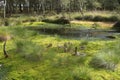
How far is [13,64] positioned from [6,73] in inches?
60.7

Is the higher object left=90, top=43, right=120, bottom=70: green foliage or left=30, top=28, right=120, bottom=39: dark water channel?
left=90, top=43, right=120, bottom=70: green foliage

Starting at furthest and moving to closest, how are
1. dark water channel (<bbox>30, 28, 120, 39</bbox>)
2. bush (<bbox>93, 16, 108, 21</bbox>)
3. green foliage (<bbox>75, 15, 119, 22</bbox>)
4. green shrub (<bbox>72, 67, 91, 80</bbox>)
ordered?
bush (<bbox>93, 16, 108, 21</bbox>) < green foliage (<bbox>75, 15, 119, 22</bbox>) < dark water channel (<bbox>30, 28, 120, 39</bbox>) < green shrub (<bbox>72, 67, 91, 80</bbox>)

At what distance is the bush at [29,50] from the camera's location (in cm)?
1659

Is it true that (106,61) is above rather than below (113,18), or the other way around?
above

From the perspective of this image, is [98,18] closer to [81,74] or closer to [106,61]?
[106,61]

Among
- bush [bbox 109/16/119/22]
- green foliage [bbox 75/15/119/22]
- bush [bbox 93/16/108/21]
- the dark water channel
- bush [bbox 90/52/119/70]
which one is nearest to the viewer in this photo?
bush [bbox 90/52/119/70]

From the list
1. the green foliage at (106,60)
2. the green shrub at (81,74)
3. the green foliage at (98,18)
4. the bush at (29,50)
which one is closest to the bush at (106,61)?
the green foliage at (106,60)

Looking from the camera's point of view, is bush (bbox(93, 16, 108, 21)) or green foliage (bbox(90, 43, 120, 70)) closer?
green foliage (bbox(90, 43, 120, 70))

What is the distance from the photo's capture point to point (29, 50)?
16.8m

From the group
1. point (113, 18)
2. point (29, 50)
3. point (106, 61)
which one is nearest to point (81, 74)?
point (106, 61)

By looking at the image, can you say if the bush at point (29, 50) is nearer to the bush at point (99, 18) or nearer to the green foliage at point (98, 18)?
the green foliage at point (98, 18)

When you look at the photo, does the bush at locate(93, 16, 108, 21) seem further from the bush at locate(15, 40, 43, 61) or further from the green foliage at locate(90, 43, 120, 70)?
the green foliage at locate(90, 43, 120, 70)

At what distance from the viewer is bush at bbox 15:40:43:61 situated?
54.4ft

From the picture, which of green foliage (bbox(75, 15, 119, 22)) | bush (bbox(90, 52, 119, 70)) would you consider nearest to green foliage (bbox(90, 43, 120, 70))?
bush (bbox(90, 52, 119, 70))
